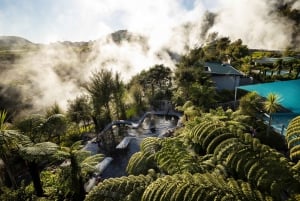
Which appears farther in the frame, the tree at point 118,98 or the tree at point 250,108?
the tree at point 118,98

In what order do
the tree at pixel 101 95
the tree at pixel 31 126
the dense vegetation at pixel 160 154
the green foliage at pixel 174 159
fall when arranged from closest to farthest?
the dense vegetation at pixel 160 154 → the green foliage at pixel 174 159 → the tree at pixel 31 126 → the tree at pixel 101 95

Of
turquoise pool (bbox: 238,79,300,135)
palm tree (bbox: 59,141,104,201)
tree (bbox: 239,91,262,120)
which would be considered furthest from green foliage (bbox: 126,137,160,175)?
tree (bbox: 239,91,262,120)

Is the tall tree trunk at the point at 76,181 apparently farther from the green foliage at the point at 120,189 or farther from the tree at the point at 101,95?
the tree at the point at 101,95

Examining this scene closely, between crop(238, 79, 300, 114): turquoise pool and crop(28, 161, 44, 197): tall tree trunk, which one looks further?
crop(238, 79, 300, 114): turquoise pool

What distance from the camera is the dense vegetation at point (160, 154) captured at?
425 centimetres

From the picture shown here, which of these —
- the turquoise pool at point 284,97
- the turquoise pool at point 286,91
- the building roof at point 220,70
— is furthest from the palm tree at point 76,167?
the building roof at point 220,70

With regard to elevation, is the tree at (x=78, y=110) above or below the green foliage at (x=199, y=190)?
below

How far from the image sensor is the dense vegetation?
4.25 meters

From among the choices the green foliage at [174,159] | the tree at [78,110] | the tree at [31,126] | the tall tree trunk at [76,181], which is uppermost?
the green foliage at [174,159]

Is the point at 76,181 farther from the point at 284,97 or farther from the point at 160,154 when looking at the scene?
the point at 284,97

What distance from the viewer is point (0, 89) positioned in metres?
34.3

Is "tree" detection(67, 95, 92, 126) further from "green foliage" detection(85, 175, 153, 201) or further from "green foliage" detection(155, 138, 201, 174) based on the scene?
"green foliage" detection(85, 175, 153, 201)

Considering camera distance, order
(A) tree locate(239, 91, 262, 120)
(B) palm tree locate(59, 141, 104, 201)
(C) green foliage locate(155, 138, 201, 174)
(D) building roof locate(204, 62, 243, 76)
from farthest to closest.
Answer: (D) building roof locate(204, 62, 243, 76) < (A) tree locate(239, 91, 262, 120) < (B) palm tree locate(59, 141, 104, 201) < (C) green foliage locate(155, 138, 201, 174)

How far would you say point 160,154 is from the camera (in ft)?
19.6
